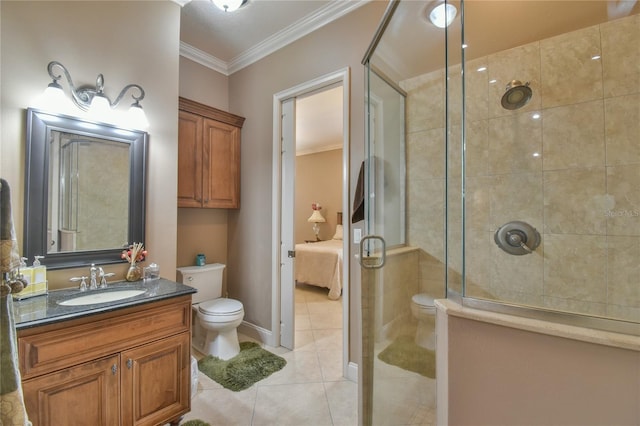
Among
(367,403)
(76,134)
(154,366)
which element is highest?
(76,134)

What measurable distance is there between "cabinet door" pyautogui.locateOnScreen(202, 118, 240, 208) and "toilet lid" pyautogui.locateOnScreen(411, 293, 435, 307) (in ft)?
6.65

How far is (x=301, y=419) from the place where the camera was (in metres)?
1.67

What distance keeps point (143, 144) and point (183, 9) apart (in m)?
1.25

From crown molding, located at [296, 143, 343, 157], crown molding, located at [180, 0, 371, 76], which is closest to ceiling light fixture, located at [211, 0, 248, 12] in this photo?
crown molding, located at [180, 0, 371, 76]

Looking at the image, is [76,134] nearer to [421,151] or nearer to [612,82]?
[421,151]

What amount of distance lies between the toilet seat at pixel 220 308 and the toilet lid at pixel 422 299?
1.46m

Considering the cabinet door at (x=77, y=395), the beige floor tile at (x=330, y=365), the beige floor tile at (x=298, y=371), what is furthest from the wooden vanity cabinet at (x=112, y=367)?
the beige floor tile at (x=330, y=365)

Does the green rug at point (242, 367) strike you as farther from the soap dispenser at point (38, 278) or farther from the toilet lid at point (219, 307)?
the soap dispenser at point (38, 278)

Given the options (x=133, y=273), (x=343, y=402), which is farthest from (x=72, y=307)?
(x=343, y=402)

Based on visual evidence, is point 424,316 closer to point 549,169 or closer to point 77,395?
point 549,169

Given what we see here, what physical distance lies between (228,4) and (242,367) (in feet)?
9.27

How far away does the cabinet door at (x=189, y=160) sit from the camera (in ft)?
8.11

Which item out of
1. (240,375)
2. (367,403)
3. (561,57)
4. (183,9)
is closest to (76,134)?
A: (183,9)

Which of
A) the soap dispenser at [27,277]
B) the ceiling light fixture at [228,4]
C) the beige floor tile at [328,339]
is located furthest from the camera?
the beige floor tile at [328,339]
